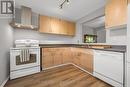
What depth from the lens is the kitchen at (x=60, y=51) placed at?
185cm

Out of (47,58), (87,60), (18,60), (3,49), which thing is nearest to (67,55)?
(47,58)

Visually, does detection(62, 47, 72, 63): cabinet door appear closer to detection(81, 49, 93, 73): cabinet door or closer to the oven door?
detection(81, 49, 93, 73): cabinet door

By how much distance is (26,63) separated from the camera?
7.98 ft

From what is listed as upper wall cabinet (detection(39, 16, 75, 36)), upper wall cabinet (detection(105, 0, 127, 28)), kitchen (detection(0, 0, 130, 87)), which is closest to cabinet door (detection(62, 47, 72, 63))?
kitchen (detection(0, 0, 130, 87))

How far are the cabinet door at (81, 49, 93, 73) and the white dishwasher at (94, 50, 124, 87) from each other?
201 millimetres

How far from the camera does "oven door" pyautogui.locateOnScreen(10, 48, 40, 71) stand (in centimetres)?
220

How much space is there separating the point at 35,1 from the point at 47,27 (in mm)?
1136

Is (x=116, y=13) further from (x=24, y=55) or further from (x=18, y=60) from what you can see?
(x=18, y=60)

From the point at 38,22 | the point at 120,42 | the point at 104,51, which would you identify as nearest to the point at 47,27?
the point at 38,22

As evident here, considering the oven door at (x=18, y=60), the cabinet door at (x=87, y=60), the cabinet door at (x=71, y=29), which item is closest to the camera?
the oven door at (x=18, y=60)

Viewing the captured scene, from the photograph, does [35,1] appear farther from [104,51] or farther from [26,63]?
[104,51]

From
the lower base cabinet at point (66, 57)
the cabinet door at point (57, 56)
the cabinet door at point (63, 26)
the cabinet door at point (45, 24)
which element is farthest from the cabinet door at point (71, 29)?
the cabinet door at point (57, 56)

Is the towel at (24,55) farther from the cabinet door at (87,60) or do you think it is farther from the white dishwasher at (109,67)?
the white dishwasher at (109,67)

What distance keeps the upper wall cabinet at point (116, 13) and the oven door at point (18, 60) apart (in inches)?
90.4
